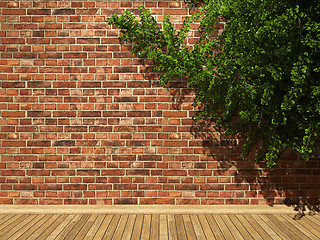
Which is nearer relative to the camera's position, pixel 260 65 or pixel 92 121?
pixel 260 65

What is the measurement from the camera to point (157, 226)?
151 inches

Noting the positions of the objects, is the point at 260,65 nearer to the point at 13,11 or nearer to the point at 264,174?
the point at 264,174

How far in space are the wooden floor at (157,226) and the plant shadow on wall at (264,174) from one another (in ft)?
0.92

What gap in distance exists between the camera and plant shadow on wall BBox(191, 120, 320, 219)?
438 cm

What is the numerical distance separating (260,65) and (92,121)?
7.74ft

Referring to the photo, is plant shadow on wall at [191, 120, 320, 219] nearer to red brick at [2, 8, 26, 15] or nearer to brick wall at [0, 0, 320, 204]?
brick wall at [0, 0, 320, 204]

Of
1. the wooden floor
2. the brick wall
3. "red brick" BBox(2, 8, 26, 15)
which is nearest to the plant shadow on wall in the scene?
the brick wall

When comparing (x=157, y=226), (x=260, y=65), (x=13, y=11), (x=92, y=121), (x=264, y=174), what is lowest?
(x=157, y=226)

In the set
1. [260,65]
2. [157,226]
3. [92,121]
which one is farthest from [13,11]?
[157,226]

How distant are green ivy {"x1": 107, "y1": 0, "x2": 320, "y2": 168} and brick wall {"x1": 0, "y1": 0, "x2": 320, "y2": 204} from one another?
33 centimetres

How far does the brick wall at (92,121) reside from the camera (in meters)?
4.35

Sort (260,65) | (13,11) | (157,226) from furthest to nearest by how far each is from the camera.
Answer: (13,11), (157,226), (260,65)

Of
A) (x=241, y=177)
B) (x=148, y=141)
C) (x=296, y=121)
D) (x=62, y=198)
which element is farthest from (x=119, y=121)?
(x=296, y=121)

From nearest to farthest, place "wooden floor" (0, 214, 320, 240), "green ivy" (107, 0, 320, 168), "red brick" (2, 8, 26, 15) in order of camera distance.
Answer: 1. "green ivy" (107, 0, 320, 168)
2. "wooden floor" (0, 214, 320, 240)
3. "red brick" (2, 8, 26, 15)
